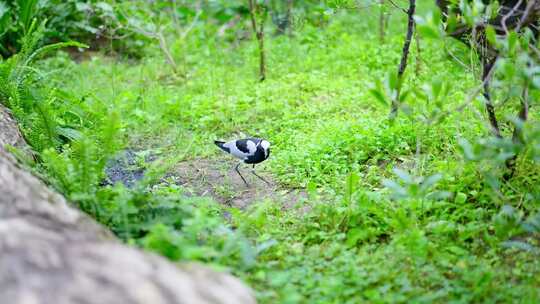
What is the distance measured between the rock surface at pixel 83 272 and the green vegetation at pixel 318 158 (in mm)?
278

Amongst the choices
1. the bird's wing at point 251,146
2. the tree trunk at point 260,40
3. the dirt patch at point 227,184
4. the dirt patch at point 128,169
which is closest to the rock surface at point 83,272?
the dirt patch at point 227,184

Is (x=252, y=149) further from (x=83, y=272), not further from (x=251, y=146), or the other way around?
(x=83, y=272)

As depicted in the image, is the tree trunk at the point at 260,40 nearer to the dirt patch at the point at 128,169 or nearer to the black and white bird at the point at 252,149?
the dirt patch at the point at 128,169

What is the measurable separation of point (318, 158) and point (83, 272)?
9.93 ft

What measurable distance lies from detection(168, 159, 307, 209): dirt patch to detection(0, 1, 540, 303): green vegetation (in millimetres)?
132

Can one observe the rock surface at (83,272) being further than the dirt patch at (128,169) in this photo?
No

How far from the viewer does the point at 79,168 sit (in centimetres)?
365

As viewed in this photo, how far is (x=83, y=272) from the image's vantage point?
Result: 2.27 m

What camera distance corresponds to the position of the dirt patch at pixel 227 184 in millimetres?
4730

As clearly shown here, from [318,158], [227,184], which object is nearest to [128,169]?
[227,184]

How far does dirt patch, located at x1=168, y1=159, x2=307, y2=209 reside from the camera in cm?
473

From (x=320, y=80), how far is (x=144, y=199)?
377 cm

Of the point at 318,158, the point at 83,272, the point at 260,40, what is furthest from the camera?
the point at 260,40

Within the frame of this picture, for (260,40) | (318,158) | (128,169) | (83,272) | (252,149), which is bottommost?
(128,169)
